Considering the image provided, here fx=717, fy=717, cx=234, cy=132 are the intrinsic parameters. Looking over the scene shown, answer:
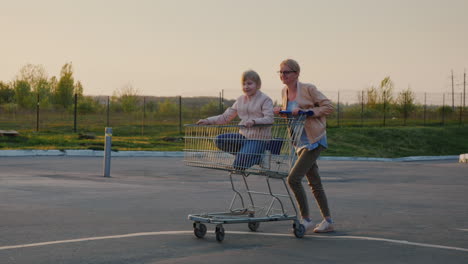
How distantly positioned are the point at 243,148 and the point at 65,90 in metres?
56.4

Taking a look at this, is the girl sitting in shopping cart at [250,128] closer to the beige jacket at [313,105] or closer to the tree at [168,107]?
the beige jacket at [313,105]

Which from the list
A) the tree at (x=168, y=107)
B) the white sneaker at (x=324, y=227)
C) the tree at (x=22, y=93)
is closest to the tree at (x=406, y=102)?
the tree at (x=168, y=107)

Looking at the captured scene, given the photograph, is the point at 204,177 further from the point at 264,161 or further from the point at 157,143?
the point at 157,143

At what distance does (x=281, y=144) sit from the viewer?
301 inches

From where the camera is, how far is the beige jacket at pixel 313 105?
25.9ft

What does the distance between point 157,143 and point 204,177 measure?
1467 centimetres

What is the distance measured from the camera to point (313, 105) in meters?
8.02

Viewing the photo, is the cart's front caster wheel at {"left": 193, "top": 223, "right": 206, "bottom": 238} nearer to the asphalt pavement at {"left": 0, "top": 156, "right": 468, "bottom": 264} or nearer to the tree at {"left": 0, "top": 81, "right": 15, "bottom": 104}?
the asphalt pavement at {"left": 0, "top": 156, "right": 468, "bottom": 264}

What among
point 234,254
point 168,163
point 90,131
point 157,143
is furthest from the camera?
point 90,131

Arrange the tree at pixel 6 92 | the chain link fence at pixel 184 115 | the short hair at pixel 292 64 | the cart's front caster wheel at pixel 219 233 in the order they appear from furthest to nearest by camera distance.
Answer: the tree at pixel 6 92 → the chain link fence at pixel 184 115 → the short hair at pixel 292 64 → the cart's front caster wheel at pixel 219 233

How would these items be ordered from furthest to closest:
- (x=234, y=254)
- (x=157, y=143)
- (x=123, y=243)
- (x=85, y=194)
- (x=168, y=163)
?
(x=157, y=143)
(x=168, y=163)
(x=85, y=194)
(x=123, y=243)
(x=234, y=254)

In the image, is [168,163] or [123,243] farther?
[168,163]

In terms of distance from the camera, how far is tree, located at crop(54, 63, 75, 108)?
6141 cm

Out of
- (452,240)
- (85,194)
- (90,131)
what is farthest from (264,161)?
(90,131)
